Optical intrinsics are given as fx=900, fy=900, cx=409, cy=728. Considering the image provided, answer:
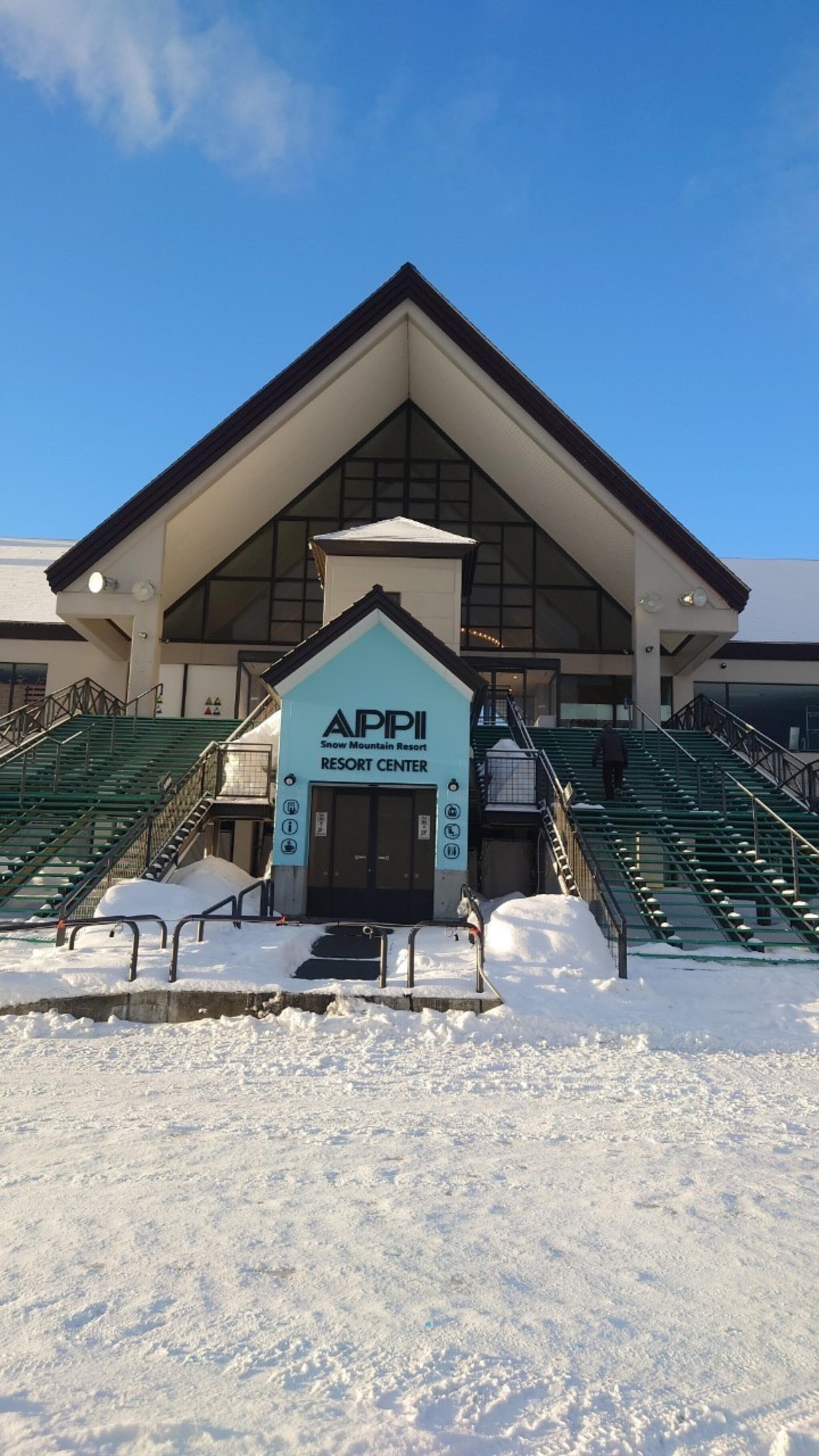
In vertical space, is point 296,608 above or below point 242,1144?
above

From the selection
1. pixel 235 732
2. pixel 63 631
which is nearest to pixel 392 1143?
pixel 235 732

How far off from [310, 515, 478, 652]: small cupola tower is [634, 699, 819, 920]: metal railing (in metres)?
6.55

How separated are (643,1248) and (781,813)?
16.2 m

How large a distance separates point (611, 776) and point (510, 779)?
7.13 feet

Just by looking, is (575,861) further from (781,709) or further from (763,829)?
(781,709)

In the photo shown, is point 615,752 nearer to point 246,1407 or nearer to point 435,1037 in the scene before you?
point 435,1037

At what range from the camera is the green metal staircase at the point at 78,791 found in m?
15.8

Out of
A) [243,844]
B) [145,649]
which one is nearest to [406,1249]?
[243,844]

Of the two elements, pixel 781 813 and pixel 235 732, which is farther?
→ pixel 235 732

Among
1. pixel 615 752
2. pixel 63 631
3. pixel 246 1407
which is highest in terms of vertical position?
pixel 63 631

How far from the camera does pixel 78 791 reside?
1958 cm

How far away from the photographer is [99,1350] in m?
3.13

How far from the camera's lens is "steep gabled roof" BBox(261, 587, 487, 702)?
16391 millimetres

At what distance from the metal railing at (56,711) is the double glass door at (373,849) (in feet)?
32.2
